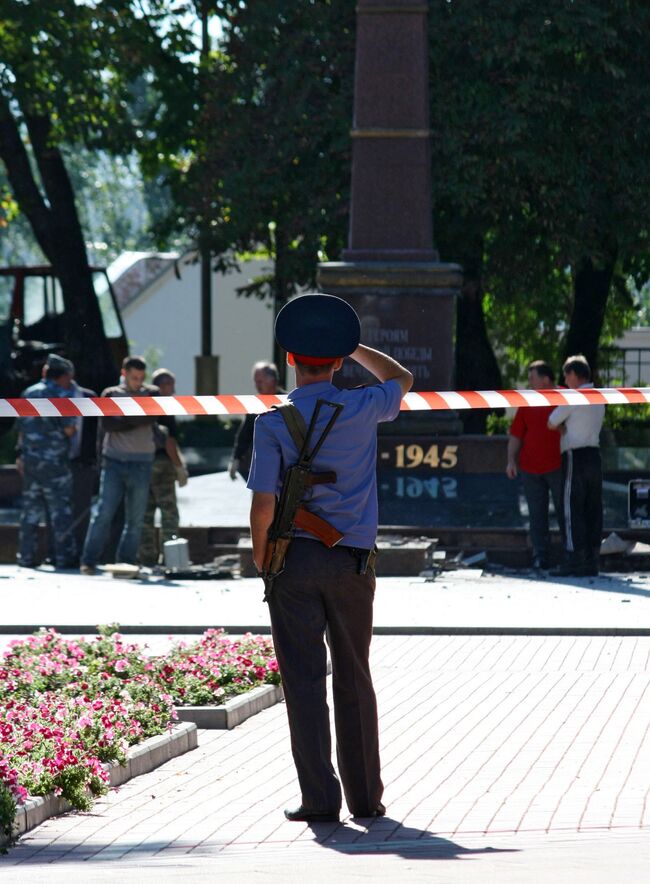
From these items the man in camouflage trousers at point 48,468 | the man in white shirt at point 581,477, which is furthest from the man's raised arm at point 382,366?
the man in camouflage trousers at point 48,468

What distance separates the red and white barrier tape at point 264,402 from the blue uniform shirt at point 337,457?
3.39m

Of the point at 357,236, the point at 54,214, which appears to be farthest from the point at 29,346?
the point at 357,236

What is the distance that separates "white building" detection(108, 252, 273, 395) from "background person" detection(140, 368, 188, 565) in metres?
57.8

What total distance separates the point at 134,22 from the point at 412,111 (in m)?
10.3

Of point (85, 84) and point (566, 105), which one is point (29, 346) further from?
point (566, 105)

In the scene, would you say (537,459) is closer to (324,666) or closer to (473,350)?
(324,666)

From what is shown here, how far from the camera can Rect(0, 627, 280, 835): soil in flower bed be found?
6066 millimetres

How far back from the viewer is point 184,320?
77500 mm

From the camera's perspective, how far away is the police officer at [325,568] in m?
5.64

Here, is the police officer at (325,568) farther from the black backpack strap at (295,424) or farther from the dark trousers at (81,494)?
the dark trousers at (81,494)

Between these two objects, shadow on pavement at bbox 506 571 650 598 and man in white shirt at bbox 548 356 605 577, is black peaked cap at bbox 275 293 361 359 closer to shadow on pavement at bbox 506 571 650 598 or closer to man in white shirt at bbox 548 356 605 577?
shadow on pavement at bbox 506 571 650 598

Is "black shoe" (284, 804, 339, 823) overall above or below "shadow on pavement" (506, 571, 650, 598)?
above

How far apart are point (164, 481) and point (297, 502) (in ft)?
31.2

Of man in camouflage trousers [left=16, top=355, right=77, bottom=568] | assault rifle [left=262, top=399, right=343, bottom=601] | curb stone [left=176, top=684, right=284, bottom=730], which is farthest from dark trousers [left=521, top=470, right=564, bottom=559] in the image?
assault rifle [left=262, top=399, right=343, bottom=601]
